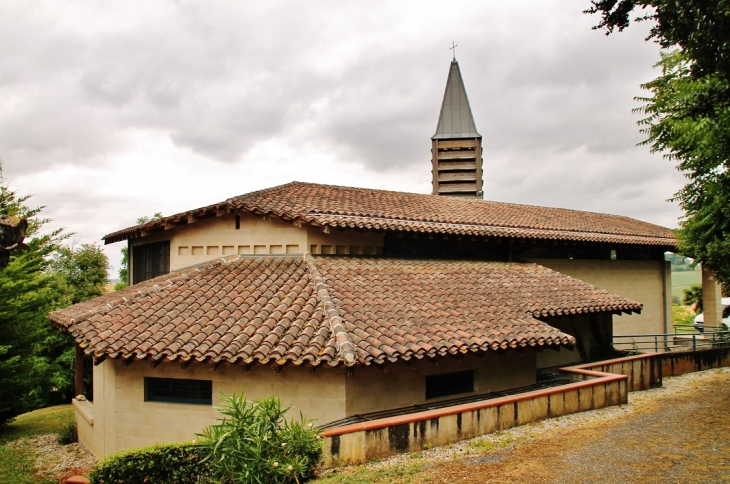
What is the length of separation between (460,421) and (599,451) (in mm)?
2222

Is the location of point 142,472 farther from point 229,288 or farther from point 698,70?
point 698,70

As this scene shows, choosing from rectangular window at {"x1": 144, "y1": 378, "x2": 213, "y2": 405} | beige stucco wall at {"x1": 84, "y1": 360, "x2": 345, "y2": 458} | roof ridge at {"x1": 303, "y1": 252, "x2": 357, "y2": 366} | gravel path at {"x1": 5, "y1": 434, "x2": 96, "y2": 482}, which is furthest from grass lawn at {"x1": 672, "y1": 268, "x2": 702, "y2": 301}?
gravel path at {"x1": 5, "y1": 434, "x2": 96, "y2": 482}

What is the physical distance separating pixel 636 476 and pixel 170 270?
12.0 metres

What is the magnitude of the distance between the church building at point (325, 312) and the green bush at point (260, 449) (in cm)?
150

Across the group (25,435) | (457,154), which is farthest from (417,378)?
(457,154)

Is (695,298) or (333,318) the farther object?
(695,298)

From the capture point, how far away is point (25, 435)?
16.9 metres

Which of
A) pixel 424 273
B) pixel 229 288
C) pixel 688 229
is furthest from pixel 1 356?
pixel 688 229

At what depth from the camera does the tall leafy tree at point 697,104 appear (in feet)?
23.0

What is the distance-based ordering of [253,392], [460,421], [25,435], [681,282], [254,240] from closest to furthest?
[460,421], [253,392], [254,240], [25,435], [681,282]

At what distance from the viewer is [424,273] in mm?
13961

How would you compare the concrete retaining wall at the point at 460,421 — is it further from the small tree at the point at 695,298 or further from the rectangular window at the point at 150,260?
the small tree at the point at 695,298

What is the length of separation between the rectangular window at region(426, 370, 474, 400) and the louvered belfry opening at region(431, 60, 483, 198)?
1457 centimetres

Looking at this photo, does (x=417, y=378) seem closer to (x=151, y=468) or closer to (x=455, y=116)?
(x=151, y=468)
